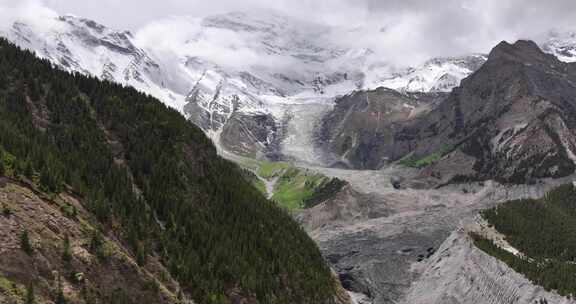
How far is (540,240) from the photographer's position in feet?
487

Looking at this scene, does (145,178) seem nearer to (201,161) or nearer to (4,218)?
(201,161)

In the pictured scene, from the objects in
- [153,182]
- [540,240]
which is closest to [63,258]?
[153,182]

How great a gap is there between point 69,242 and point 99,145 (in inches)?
1151

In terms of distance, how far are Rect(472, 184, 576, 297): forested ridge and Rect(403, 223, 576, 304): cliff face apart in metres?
1.88

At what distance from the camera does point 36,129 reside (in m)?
72.4

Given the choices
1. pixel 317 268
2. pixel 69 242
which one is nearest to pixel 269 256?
pixel 317 268

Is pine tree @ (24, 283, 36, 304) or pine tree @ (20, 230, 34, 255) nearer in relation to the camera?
pine tree @ (24, 283, 36, 304)

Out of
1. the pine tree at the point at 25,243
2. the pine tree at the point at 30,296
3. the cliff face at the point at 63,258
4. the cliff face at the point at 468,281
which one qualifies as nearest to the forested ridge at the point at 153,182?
the cliff face at the point at 63,258

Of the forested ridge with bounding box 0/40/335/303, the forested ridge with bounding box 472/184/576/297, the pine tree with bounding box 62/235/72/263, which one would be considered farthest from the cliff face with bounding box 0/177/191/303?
the forested ridge with bounding box 472/184/576/297

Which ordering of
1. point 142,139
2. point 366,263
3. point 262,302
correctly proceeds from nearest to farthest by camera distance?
point 262,302, point 142,139, point 366,263

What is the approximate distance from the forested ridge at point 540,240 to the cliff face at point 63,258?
248 feet

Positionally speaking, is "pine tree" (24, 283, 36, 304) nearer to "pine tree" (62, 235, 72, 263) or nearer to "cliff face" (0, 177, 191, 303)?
"cliff face" (0, 177, 191, 303)

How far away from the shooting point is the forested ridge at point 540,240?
386 ft

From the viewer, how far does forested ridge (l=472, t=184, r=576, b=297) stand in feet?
386
